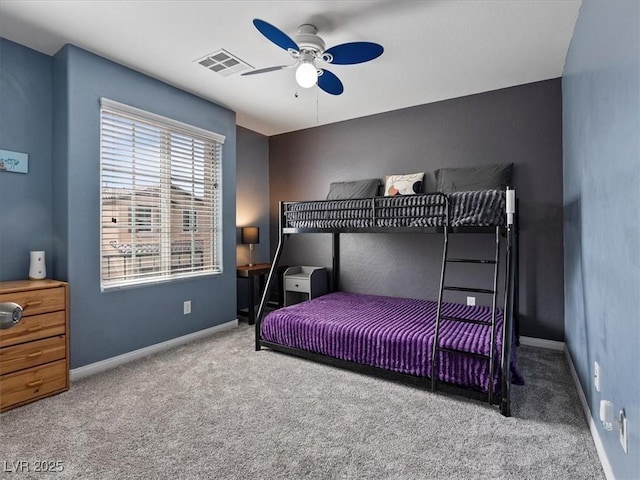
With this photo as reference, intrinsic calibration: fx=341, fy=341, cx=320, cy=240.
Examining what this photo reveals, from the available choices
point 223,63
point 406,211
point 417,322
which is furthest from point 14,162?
point 417,322

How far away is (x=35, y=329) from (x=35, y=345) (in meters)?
0.11

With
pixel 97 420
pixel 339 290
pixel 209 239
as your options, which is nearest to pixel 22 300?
pixel 97 420

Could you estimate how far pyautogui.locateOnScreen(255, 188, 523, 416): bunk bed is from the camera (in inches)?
87.0

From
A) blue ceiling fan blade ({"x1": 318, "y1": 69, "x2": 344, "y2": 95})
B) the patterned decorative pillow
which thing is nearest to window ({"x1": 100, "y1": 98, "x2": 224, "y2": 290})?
blue ceiling fan blade ({"x1": 318, "y1": 69, "x2": 344, "y2": 95})

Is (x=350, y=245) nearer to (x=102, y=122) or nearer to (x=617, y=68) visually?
(x=102, y=122)

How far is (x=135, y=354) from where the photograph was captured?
2971mm

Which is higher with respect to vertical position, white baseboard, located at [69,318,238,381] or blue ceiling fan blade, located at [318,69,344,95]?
blue ceiling fan blade, located at [318,69,344,95]

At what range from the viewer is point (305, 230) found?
129 inches

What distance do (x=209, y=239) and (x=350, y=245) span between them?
1727mm

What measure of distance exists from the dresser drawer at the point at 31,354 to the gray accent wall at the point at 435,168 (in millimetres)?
2939

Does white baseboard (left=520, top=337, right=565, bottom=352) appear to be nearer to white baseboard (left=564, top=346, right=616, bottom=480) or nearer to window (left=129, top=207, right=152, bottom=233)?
white baseboard (left=564, top=346, right=616, bottom=480)

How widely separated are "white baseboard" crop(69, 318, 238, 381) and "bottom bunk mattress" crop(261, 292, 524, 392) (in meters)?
0.83

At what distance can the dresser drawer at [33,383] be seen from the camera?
2123mm

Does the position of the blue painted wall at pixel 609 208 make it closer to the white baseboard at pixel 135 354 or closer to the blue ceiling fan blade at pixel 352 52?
the blue ceiling fan blade at pixel 352 52
